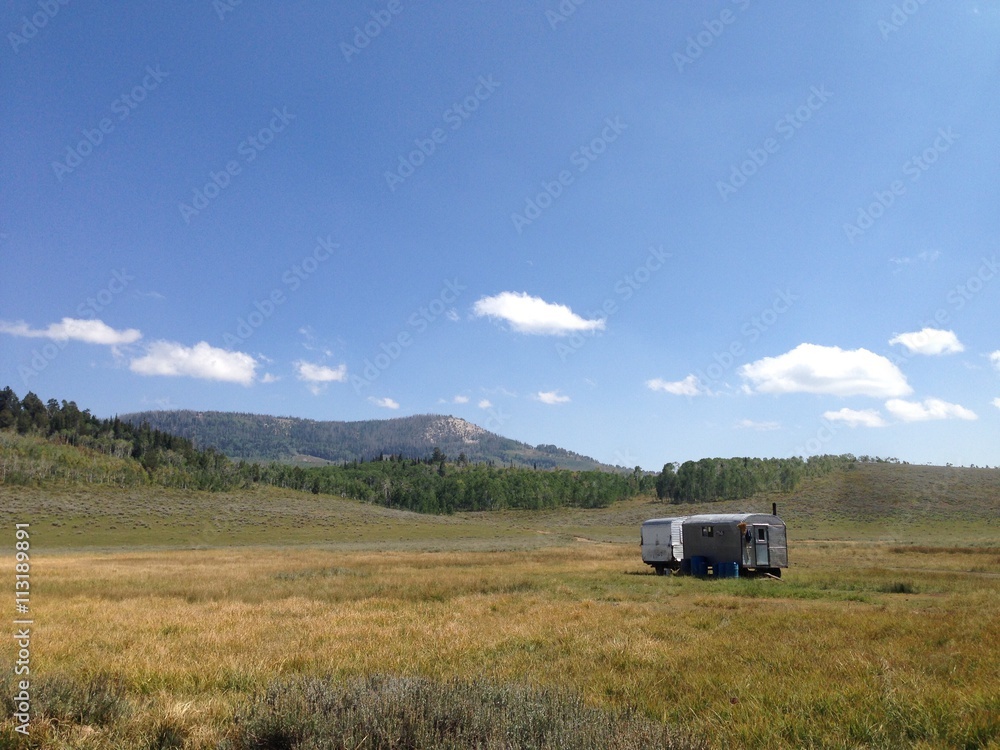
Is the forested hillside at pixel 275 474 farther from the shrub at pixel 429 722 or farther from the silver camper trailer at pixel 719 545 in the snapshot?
the shrub at pixel 429 722

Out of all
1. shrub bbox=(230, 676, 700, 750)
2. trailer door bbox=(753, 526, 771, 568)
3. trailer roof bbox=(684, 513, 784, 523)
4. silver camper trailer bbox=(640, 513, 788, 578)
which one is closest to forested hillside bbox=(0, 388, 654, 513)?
silver camper trailer bbox=(640, 513, 788, 578)

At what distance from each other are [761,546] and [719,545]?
2005 mm

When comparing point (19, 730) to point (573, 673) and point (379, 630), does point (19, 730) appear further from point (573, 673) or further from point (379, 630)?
point (379, 630)

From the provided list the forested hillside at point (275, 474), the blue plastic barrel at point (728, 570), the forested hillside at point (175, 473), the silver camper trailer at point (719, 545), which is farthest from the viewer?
the forested hillside at point (275, 474)

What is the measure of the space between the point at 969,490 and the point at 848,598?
11808 centimetres

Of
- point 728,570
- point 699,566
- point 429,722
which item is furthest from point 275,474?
point 429,722

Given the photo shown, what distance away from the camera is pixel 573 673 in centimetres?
952

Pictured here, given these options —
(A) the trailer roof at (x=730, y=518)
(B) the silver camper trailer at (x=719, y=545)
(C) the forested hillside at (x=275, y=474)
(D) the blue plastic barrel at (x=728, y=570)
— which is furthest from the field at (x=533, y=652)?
(C) the forested hillside at (x=275, y=474)

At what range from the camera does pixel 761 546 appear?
31.4 metres

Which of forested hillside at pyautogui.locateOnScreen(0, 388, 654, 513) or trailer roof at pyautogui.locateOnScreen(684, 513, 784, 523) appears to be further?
forested hillside at pyautogui.locateOnScreen(0, 388, 654, 513)

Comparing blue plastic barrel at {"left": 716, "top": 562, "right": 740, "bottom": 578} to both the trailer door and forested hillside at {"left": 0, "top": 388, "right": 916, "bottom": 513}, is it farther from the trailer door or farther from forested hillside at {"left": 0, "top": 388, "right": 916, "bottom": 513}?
forested hillside at {"left": 0, "top": 388, "right": 916, "bottom": 513}

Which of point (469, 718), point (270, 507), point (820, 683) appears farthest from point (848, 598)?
point (270, 507)

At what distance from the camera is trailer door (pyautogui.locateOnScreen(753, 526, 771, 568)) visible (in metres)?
31.2

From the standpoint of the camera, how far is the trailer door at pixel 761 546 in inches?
1230
